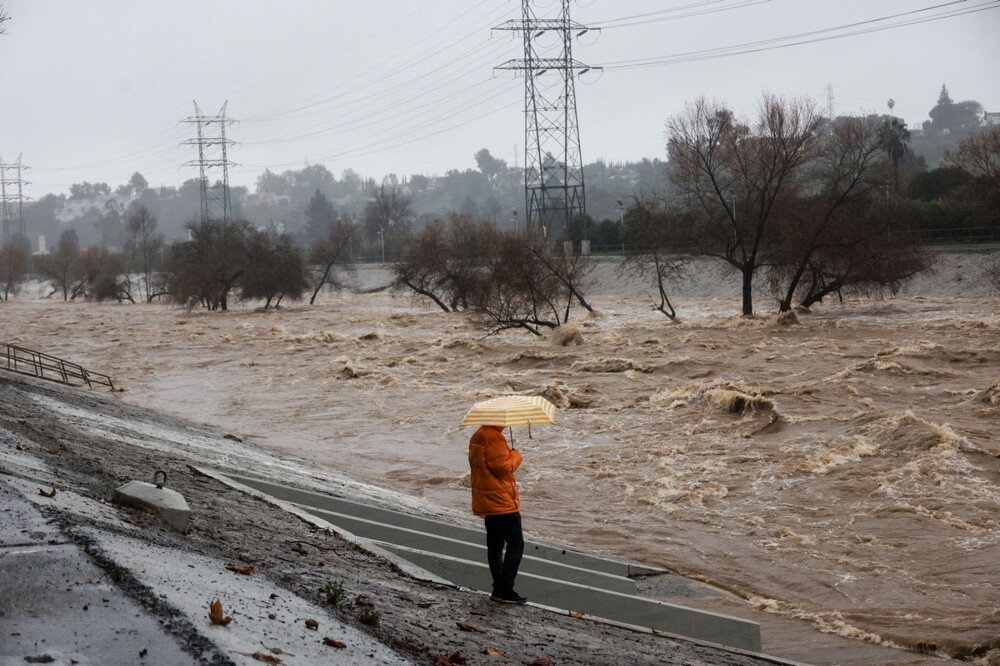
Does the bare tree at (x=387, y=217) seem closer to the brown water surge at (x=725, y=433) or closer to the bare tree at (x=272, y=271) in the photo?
the bare tree at (x=272, y=271)

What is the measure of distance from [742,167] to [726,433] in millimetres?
31127

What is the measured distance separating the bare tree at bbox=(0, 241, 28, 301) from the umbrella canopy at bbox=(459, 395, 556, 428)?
131 m

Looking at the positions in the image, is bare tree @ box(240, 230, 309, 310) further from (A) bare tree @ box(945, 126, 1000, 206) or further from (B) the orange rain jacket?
(B) the orange rain jacket

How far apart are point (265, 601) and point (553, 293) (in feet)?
143

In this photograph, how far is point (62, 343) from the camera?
5366 cm

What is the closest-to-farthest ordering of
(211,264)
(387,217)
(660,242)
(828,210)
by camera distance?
(828,210) → (660,242) → (211,264) → (387,217)

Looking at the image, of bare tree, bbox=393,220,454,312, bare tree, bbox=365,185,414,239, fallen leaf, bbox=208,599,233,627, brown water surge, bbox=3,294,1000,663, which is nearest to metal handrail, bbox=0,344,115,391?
brown water surge, bbox=3,294,1000,663

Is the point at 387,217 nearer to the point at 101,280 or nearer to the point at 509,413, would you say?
the point at 101,280

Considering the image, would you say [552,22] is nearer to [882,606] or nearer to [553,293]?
[553,293]

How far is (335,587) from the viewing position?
8.29 m

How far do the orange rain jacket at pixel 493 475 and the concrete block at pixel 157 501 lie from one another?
9.72 ft

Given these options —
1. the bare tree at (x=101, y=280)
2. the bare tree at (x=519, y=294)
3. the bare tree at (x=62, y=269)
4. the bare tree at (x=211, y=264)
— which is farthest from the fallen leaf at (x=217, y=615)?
the bare tree at (x=62, y=269)

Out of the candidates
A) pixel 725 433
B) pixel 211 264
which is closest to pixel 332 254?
pixel 211 264

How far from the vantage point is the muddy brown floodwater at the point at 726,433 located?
44.7 feet
